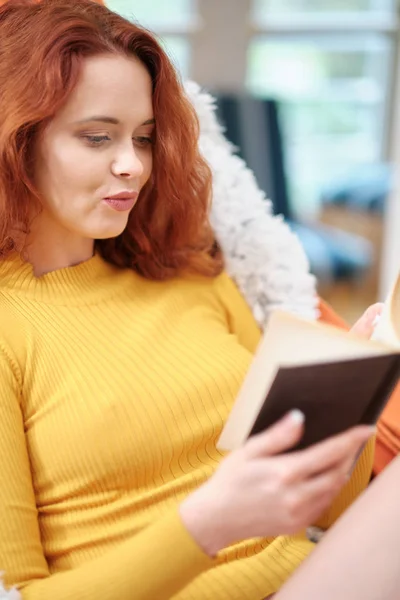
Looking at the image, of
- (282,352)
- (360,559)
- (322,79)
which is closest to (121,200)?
(282,352)

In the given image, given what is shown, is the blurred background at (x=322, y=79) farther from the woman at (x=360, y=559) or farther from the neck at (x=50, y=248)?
the woman at (x=360, y=559)

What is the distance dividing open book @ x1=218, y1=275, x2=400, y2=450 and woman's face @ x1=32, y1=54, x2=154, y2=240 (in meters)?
0.38

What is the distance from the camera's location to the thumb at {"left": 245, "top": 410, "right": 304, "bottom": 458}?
2.42 ft

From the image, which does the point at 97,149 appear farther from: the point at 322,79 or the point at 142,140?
the point at 322,79

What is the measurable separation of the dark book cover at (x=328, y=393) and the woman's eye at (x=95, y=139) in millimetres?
478

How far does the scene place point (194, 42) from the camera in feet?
15.8

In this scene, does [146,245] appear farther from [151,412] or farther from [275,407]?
[275,407]

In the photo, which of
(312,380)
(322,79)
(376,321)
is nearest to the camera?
(312,380)

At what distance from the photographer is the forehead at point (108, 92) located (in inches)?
41.0

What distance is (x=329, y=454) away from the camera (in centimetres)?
76

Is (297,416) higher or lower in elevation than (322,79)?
lower

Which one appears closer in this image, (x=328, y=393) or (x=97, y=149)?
(x=328, y=393)

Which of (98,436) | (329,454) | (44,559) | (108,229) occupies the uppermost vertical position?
(108,229)

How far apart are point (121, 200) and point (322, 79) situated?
4320 mm
